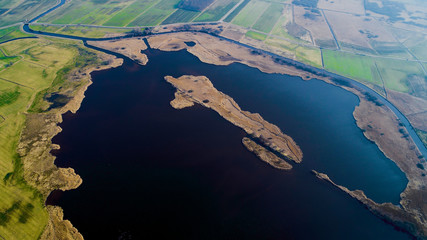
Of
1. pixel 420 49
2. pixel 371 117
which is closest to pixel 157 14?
pixel 371 117

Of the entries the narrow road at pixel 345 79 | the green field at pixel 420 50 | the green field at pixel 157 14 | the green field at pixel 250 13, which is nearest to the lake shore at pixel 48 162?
the narrow road at pixel 345 79

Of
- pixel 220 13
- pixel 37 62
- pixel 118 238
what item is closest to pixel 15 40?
pixel 37 62

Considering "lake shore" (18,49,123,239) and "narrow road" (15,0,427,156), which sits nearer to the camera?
"lake shore" (18,49,123,239)

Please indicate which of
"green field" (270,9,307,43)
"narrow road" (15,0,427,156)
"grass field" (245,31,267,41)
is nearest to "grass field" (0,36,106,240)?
"narrow road" (15,0,427,156)

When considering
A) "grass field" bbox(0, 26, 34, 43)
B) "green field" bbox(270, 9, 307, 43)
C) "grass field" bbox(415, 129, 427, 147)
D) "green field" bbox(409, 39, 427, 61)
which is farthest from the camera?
"green field" bbox(270, 9, 307, 43)

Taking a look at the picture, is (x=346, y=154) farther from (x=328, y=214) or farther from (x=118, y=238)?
(x=118, y=238)

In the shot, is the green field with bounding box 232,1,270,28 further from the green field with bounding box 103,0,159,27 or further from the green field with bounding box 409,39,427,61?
the green field with bounding box 409,39,427,61

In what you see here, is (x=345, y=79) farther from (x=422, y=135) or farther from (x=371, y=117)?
(x=422, y=135)
